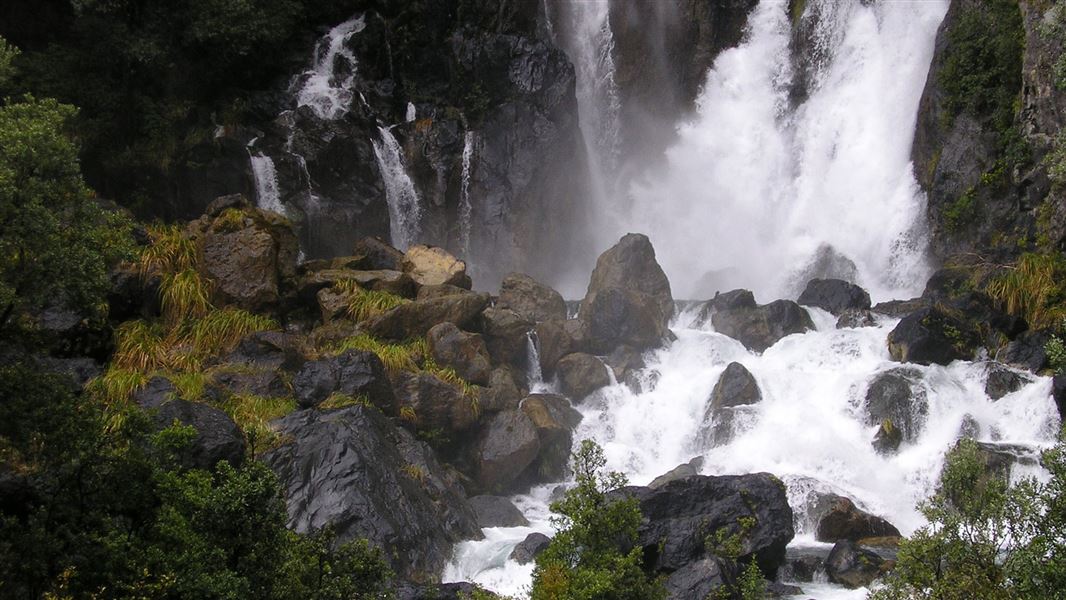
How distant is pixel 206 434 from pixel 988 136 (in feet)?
76.3

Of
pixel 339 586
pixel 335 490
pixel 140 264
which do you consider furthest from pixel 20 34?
pixel 339 586

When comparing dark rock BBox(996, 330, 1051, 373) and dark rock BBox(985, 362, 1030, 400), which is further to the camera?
dark rock BBox(996, 330, 1051, 373)

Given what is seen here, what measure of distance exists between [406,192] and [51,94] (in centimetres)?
1035

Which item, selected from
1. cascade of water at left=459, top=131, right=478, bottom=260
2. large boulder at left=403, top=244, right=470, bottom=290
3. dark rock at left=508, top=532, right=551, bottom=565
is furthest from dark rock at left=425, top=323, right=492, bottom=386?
cascade of water at left=459, top=131, right=478, bottom=260

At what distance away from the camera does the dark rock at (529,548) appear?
13.1 meters

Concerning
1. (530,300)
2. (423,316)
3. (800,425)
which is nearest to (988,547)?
Result: (800,425)

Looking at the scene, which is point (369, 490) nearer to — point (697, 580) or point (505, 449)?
point (505, 449)

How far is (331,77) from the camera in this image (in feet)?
90.7

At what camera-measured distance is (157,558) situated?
23.6 feet

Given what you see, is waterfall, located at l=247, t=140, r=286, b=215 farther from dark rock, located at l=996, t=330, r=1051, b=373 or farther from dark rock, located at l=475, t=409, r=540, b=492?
dark rock, located at l=996, t=330, r=1051, b=373

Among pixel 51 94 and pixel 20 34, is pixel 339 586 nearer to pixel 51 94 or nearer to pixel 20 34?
pixel 51 94

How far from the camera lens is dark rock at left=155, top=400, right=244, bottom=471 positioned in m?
10.2

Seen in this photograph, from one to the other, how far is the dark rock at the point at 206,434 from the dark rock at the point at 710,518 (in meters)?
5.37

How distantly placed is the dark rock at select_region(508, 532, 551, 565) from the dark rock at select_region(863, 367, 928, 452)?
312 inches
